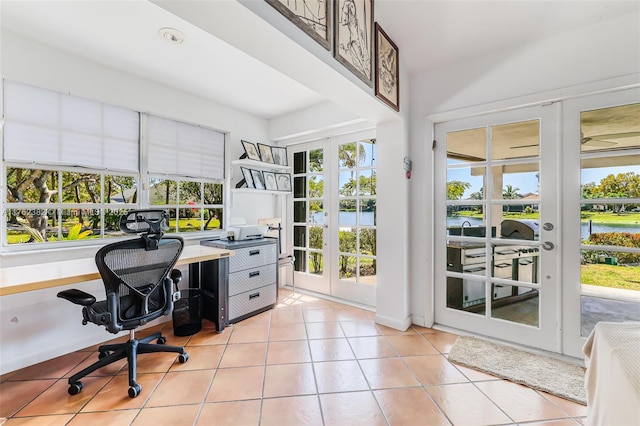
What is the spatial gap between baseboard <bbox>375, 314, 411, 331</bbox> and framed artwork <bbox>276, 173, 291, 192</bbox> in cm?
205

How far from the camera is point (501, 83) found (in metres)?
2.22

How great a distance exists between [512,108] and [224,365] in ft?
10.1

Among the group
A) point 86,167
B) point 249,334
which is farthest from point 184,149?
point 249,334

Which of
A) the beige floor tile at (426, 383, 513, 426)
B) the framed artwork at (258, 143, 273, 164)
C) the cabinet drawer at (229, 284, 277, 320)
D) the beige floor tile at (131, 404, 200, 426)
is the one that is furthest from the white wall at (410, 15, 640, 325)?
the beige floor tile at (131, 404, 200, 426)

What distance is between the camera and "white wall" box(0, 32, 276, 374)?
6.23 feet

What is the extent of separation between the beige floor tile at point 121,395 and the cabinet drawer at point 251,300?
86 centimetres

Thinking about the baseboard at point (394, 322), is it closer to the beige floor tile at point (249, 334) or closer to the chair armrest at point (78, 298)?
the beige floor tile at point (249, 334)

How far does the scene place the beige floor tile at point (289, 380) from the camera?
5.54 ft

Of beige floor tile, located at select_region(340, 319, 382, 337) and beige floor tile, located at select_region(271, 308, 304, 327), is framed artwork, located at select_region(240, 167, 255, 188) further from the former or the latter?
beige floor tile, located at select_region(340, 319, 382, 337)

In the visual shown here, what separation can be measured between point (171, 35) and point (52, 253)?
6.31ft

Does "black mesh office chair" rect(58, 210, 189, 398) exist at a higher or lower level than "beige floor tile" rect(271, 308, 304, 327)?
higher

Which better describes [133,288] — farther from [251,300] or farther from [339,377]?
[339,377]

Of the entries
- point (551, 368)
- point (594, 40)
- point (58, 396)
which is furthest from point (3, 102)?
point (551, 368)

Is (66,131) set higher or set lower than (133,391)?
higher
